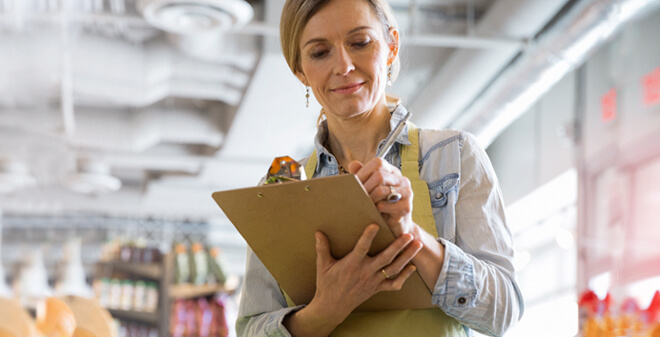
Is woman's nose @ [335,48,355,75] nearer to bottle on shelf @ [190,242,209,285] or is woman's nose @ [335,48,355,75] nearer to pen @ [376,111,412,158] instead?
pen @ [376,111,412,158]

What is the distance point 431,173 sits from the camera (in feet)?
4.19

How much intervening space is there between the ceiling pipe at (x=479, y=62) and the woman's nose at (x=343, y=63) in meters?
4.46

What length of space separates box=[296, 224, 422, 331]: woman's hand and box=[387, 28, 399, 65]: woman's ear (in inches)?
17.8

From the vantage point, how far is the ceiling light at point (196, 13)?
4570 millimetres

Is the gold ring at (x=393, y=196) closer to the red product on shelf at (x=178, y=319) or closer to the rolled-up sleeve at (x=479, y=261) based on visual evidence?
the rolled-up sleeve at (x=479, y=261)

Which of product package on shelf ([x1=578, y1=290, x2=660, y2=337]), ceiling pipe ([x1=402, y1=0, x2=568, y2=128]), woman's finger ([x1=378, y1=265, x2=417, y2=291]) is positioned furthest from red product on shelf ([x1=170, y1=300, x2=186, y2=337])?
woman's finger ([x1=378, y1=265, x2=417, y2=291])

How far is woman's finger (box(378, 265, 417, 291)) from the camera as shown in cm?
111

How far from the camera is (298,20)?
136cm

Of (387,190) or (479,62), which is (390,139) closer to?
(387,190)

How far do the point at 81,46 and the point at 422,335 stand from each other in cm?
634

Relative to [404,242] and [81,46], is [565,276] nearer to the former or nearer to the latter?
[81,46]

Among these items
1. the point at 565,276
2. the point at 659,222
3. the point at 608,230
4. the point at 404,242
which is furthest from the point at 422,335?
the point at 565,276

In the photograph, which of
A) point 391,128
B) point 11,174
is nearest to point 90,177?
point 11,174

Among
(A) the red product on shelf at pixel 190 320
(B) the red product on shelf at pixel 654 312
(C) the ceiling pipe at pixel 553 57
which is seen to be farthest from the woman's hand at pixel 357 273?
(A) the red product on shelf at pixel 190 320
